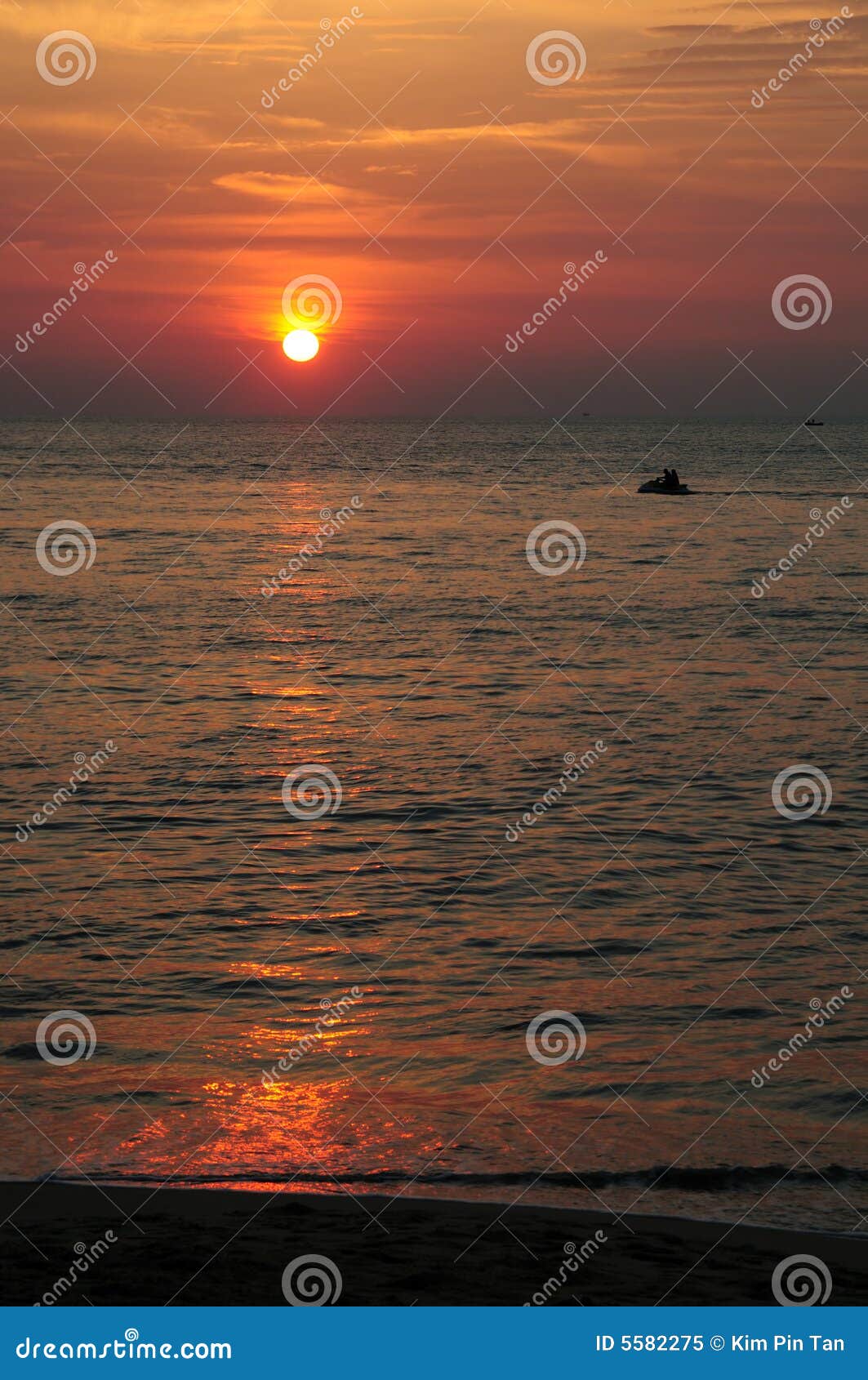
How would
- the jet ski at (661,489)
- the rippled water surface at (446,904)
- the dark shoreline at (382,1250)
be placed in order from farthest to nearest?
the jet ski at (661,489)
the rippled water surface at (446,904)
the dark shoreline at (382,1250)

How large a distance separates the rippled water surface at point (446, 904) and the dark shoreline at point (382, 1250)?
356 mm

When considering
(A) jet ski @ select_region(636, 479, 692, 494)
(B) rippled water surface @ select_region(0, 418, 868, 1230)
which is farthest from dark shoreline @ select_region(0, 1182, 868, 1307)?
(A) jet ski @ select_region(636, 479, 692, 494)

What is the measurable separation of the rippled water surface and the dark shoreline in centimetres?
36

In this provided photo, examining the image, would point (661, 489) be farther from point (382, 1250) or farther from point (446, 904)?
point (382, 1250)

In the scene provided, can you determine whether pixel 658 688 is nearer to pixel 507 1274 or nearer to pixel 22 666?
pixel 22 666

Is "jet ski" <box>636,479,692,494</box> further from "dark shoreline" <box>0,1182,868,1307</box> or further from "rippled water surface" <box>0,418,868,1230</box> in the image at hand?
"dark shoreline" <box>0,1182,868,1307</box>

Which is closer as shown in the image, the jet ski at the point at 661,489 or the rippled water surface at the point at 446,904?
the rippled water surface at the point at 446,904

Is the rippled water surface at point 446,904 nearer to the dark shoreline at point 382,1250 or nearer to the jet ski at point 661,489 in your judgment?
the dark shoreline at point 382,1250

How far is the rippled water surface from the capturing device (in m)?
9.67

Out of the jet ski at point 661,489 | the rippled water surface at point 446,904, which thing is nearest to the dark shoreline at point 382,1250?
the rippled water surface at point 446,904

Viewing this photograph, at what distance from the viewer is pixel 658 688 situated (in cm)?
2858

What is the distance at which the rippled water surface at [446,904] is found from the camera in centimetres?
967

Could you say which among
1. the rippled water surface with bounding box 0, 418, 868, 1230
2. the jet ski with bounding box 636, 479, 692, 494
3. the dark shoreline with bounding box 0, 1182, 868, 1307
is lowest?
the dark shoreline with bounding box 0, 1182, 868, 1307

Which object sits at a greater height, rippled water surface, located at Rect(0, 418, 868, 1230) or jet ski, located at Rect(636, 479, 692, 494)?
jet ski, located at Rect(636, 479, 692, 494)
